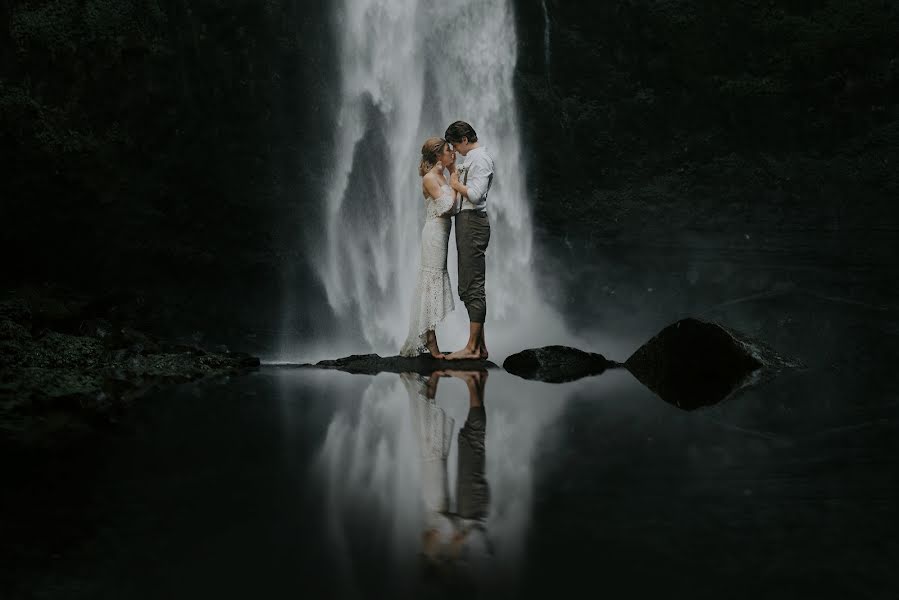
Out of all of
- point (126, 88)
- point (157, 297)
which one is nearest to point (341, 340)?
point (157, 297)

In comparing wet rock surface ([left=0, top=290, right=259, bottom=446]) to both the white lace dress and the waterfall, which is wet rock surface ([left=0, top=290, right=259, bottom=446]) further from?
the waterfall

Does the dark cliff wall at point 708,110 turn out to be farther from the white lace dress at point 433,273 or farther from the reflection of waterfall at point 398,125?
the white lace dress at point 433,273

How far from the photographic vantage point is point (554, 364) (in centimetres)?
1088

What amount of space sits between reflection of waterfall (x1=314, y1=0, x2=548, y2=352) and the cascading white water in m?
0.01

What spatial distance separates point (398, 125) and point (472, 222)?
5921 millimetres

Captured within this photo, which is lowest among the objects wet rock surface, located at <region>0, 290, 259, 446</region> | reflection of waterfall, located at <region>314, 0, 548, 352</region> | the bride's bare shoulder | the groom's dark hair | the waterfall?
wet rock surface, located at <region>0, 290, 259, 446</region>

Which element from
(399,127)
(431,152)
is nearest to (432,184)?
(431,152)

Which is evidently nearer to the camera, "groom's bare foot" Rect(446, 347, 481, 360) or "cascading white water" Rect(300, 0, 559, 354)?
"groom's bare foot" Rect(446, 347, 481, 360)

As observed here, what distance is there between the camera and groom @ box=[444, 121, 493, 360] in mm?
10055

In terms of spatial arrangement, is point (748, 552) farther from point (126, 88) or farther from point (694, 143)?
point (694, 143)

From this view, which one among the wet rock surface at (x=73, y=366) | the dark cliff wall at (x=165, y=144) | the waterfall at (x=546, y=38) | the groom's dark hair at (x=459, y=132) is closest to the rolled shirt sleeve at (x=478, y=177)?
the groom's dark hair at (x=459, y=132)

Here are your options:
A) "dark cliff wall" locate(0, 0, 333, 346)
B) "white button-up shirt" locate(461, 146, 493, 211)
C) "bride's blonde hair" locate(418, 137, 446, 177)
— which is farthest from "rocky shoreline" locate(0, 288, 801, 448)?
"dark cliff wall" locate(0, 0, 333, 346)

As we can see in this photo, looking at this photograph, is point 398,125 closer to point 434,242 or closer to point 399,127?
point 399,127

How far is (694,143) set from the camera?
21.4 meters
